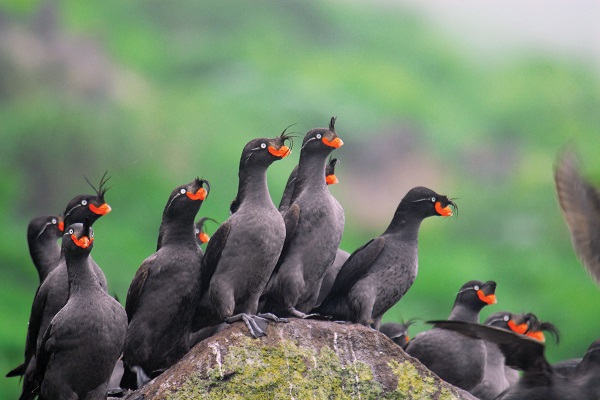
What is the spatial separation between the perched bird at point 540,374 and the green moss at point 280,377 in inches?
30.6

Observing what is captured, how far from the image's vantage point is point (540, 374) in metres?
7.05

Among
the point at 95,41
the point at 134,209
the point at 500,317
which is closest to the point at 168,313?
the point at 500,317

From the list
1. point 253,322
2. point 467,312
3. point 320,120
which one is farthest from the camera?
A: point 320,120

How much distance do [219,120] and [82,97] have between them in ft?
6.64

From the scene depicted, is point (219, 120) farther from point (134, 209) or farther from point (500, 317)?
point (500, 317)

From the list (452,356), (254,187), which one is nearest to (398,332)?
(452,356)

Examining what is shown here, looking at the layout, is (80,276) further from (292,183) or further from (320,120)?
(320,120)

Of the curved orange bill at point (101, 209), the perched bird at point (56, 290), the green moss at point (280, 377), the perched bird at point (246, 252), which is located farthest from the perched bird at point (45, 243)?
the green moss at point (280, 377)

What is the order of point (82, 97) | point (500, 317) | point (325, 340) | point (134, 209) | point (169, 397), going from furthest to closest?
point (82, 97), point (134, 209), point (500, 317), point (325, 340), point (169, 397)

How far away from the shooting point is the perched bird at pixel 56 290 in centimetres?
711

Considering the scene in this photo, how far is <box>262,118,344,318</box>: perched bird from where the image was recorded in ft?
23.3

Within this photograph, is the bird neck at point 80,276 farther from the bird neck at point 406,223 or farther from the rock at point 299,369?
the bird neck at point 406,223

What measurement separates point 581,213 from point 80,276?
10.8ft

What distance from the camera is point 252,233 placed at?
22.2ft
